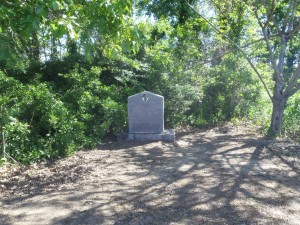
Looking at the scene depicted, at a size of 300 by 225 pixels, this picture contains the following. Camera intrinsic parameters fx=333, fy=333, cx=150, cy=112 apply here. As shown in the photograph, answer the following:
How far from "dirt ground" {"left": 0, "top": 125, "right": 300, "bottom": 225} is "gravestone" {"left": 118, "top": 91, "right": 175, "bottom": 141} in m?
1.01

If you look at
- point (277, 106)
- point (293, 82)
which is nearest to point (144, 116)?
point (277, 106)

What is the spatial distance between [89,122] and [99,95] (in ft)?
4.08

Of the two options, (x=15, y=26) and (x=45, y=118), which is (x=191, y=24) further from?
(x=15, y=26)

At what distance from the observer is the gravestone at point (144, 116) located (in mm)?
9078

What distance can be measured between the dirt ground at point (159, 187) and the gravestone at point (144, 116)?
101 cm

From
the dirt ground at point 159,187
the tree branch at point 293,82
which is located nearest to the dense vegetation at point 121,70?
the tree branch at point 293,82

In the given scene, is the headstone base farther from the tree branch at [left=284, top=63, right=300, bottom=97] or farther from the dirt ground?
the tree branch at [left=284, top=63, right=300, bottom=97]

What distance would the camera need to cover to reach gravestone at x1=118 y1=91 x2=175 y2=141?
9078mm

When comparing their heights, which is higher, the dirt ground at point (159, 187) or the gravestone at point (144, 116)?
the gravestone at point (144, 116)

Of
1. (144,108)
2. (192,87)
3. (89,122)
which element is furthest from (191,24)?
(89,122)

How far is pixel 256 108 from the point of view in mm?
14117

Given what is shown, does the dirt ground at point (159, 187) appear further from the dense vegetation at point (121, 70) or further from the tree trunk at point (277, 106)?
the tree trunk at point (277, 106)

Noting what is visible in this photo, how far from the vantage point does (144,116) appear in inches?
361

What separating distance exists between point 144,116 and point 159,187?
164 inches
